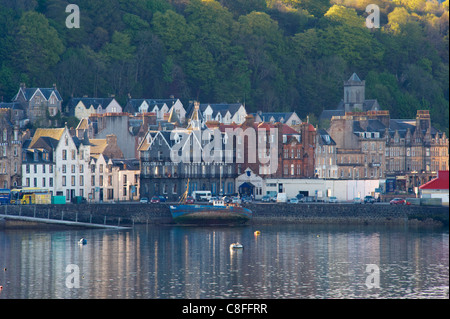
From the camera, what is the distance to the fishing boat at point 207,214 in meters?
113

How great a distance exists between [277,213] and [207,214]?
7060 millimetres

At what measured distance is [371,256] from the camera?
92.2 meters

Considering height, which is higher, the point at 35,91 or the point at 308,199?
the point at 35,91

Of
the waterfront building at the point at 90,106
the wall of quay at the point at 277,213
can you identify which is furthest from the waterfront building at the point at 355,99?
the wall of quay at the point at 277,213

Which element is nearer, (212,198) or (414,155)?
(212,198)

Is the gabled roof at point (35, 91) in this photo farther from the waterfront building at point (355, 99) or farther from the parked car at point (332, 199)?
the parked car at point (332, 199)

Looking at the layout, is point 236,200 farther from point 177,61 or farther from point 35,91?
point 177,61

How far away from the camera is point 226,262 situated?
8969cm

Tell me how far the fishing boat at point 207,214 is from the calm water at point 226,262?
1.85 meters

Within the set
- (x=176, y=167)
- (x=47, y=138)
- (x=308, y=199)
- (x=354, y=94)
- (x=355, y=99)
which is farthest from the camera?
(x=354, y=94)

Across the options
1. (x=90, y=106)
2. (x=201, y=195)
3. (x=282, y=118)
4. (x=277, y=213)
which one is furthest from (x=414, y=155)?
(x=90, y=106)

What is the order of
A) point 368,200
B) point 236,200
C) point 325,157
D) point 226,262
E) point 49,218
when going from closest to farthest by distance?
point 226,262, point 49,218, point 236,200, point 368,200, point 325,157

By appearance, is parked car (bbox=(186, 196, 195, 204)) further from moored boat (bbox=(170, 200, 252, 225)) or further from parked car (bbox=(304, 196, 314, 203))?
parked car (bbox=(304, 196, 314, 203))
